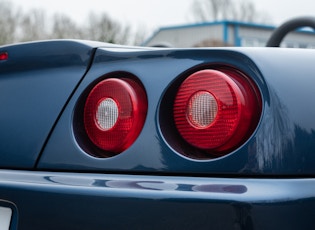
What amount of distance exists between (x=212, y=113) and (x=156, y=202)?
26 centimetres

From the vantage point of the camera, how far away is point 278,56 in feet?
4.27

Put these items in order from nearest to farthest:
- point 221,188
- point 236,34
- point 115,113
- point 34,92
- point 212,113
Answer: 1. point 221,188
2. point 212,113
3. point 115,113
4. point 34,92
5. point 236,34

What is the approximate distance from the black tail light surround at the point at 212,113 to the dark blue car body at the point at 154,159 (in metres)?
0.02

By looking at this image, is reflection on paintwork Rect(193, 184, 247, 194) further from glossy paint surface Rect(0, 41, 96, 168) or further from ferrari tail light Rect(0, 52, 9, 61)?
ferrari tail light Rect(0, 52, 9, 61)

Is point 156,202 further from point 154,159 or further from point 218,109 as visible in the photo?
point 218,109

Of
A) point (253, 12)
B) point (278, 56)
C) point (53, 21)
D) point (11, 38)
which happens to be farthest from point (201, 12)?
point (278, 56)

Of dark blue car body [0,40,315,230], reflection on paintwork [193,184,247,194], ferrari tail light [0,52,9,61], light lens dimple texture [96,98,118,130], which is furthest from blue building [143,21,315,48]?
reflection on paintwork [193,184,247,194]

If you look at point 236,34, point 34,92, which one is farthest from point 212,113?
point 236,34

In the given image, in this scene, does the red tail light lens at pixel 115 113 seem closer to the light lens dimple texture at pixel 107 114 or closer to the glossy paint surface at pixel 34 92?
the light lens dimple texture at pixel 107 114

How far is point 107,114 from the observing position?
54.7 inches

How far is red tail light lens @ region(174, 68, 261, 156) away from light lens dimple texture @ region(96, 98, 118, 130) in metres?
0.19

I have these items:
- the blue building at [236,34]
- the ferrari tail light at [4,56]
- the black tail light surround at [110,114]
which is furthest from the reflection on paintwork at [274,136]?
the blue building at [236,34]

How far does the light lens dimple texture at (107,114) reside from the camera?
1.38m

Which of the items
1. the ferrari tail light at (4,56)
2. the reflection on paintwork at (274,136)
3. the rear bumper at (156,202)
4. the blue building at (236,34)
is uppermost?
the blue building at (236,34)
